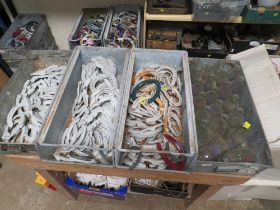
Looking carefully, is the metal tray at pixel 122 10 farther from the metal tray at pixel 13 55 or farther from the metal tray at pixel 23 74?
the metal tray at pixel 13 55

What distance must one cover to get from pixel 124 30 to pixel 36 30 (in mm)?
854

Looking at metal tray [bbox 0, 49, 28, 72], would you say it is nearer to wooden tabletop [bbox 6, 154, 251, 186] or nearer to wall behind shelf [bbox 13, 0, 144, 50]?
wall behind shelf [bbox 13, 0, 144, 50]

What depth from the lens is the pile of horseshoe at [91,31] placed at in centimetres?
195

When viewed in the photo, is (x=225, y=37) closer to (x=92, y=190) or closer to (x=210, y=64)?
(x=210, y=64)

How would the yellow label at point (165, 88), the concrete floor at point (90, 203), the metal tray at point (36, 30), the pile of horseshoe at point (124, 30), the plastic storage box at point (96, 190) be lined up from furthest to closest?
1. the metal tray at point (36, 30)
2. the pile of horseshoe at point (124, 30)
3. the concrete floor at point (90, 203)
4. the plastic storage box at point (96, 190)
5. the yellow label at point (165, 88)

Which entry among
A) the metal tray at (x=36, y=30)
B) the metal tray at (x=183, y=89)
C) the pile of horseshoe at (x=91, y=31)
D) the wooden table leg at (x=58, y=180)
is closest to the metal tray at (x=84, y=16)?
the pile of horseshoe at (x=91, y=31)

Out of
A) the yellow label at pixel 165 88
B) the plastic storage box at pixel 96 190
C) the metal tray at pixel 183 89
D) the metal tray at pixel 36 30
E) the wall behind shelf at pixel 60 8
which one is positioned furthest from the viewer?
the wall behind shelf at pixel 60 8

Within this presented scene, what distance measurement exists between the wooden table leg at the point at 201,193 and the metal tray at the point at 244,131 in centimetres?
24

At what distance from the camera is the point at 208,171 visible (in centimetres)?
104

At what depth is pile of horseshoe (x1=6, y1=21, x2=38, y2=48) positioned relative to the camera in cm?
201

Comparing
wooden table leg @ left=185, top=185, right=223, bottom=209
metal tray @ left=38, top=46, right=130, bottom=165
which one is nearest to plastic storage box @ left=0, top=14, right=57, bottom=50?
metal tray @ left=38, top=46, right=130, bottom=165

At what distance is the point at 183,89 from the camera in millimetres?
1250

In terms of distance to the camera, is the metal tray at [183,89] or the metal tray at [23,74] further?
the metal tray at [23,74]

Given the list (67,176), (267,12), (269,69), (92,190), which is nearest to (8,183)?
(67,176)
